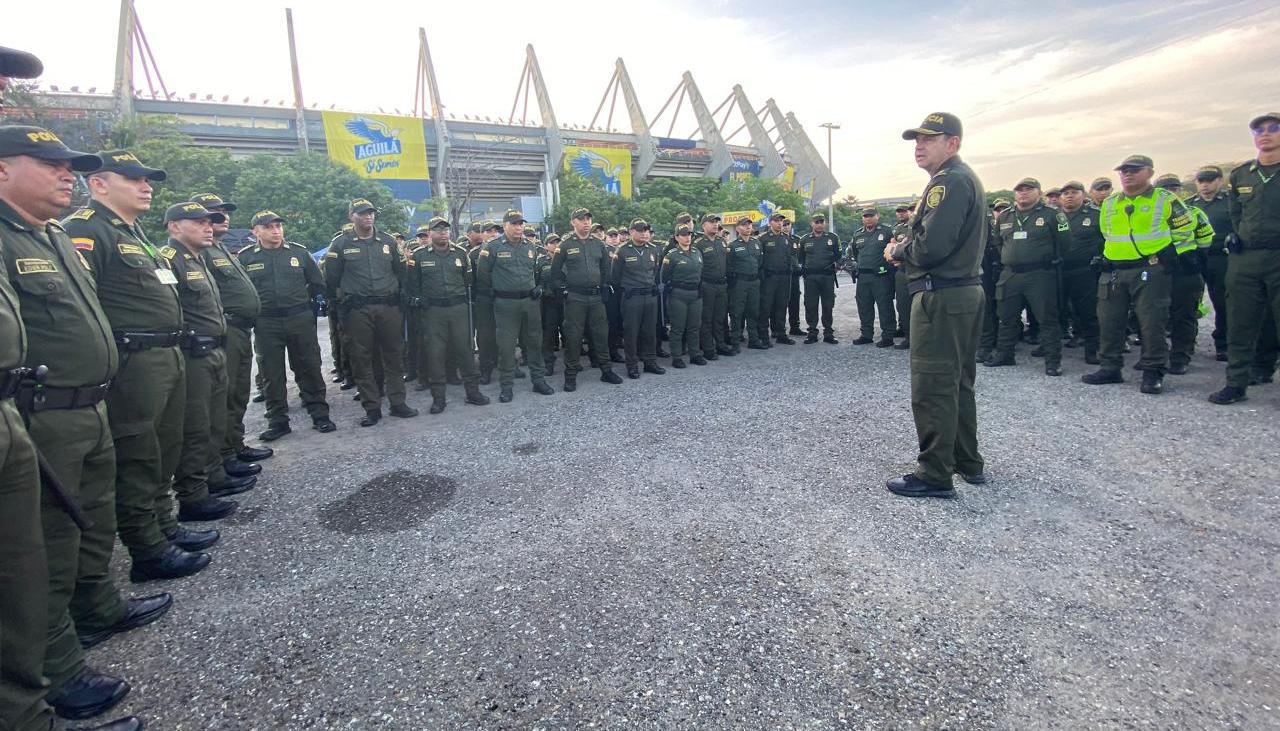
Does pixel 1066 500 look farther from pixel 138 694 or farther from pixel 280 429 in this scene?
pixel 280 429

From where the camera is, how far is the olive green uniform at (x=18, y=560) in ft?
5.50

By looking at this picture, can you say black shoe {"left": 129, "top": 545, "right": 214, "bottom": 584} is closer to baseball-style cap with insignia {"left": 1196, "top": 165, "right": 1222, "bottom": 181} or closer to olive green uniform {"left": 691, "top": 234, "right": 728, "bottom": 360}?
olive green uniform {"left": 691, "top": 234, "right": 728, "bottom": 360}

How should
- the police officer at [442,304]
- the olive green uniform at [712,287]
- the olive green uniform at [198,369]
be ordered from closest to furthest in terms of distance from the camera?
1. the olive green uniform at [198,369]
2. the police officer at [442,304]
3. the olive green uniform at [712,287]

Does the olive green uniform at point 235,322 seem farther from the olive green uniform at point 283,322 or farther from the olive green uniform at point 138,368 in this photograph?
the olive green uniform at point 138,368

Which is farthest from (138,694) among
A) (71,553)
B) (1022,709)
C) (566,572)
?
(1022,709)

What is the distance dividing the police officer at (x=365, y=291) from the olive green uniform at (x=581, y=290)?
6.09ft

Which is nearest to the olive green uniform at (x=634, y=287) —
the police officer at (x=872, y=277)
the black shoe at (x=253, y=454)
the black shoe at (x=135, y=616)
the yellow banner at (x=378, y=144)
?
the police officer at (x=872, y=277)

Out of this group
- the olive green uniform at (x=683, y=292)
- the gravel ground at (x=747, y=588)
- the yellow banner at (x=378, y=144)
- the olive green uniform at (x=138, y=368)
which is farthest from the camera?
the yellow banner at (x=378, y=144)

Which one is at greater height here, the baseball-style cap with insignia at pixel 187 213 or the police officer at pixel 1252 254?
the baseball-style cap with insignia at pixel 187 213

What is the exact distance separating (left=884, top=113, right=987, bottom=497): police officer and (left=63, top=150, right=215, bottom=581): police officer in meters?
4.03

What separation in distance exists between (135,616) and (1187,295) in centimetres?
824

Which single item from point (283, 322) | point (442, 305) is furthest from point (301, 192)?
point (283, 322)

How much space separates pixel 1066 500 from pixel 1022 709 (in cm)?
182

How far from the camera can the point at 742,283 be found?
8008 mm
